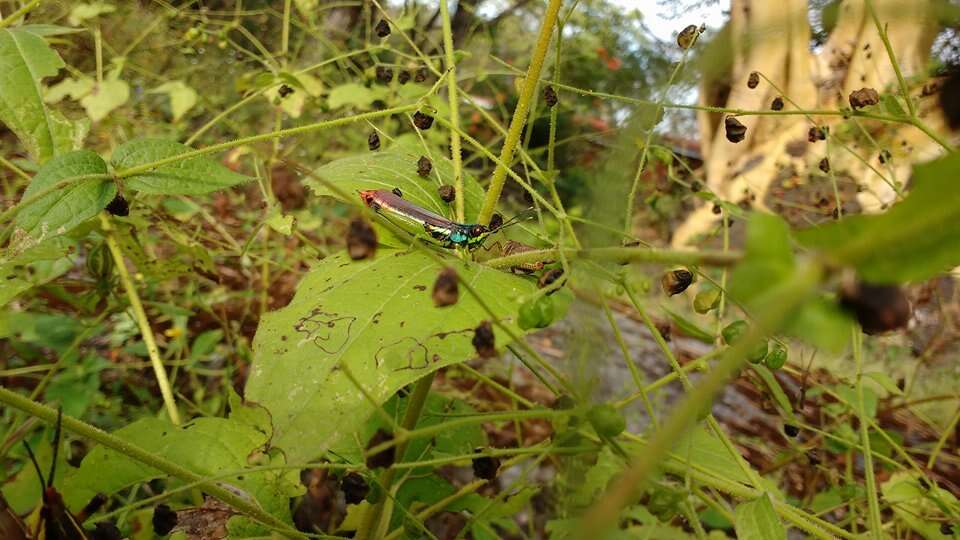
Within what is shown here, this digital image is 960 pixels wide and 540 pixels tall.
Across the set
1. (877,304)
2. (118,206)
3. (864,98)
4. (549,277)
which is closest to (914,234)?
(877,304)

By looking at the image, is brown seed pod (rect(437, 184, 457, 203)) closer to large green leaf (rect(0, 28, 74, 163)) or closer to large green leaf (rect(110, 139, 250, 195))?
large green leaf (rect(110, 139, 250, 195))

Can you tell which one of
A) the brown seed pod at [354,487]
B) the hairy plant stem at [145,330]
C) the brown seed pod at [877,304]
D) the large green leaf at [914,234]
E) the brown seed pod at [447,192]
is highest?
the large green leaf at [914,234]

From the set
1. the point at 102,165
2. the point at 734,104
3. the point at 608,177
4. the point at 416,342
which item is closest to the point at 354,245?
the point at 416,342

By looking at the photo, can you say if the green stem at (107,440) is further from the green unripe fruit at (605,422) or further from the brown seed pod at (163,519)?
the green unripe fruit at (605,422)

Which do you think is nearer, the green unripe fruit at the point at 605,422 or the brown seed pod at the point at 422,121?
the green unripe fruit at the point at 605,422

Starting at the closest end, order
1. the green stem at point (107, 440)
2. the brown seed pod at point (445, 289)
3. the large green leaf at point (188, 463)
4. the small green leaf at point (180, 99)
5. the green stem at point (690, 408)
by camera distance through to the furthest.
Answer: the green stem at point (690, 408)
the brown seed pod at point (445, 289)
the green stem at point (107, 440)
the large green leaf at point (188, 463)
the small green leaf at point (180, 99)

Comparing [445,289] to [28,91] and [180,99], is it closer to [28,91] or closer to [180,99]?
[28,91]

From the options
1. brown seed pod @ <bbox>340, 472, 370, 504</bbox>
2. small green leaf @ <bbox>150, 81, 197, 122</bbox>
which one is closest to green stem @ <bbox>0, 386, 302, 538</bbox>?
brown seed pod @ <bbox>340, 472, 370, 504</bbox>

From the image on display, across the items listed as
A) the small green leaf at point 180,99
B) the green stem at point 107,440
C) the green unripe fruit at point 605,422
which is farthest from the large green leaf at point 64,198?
the small green leaf at point 180,99
